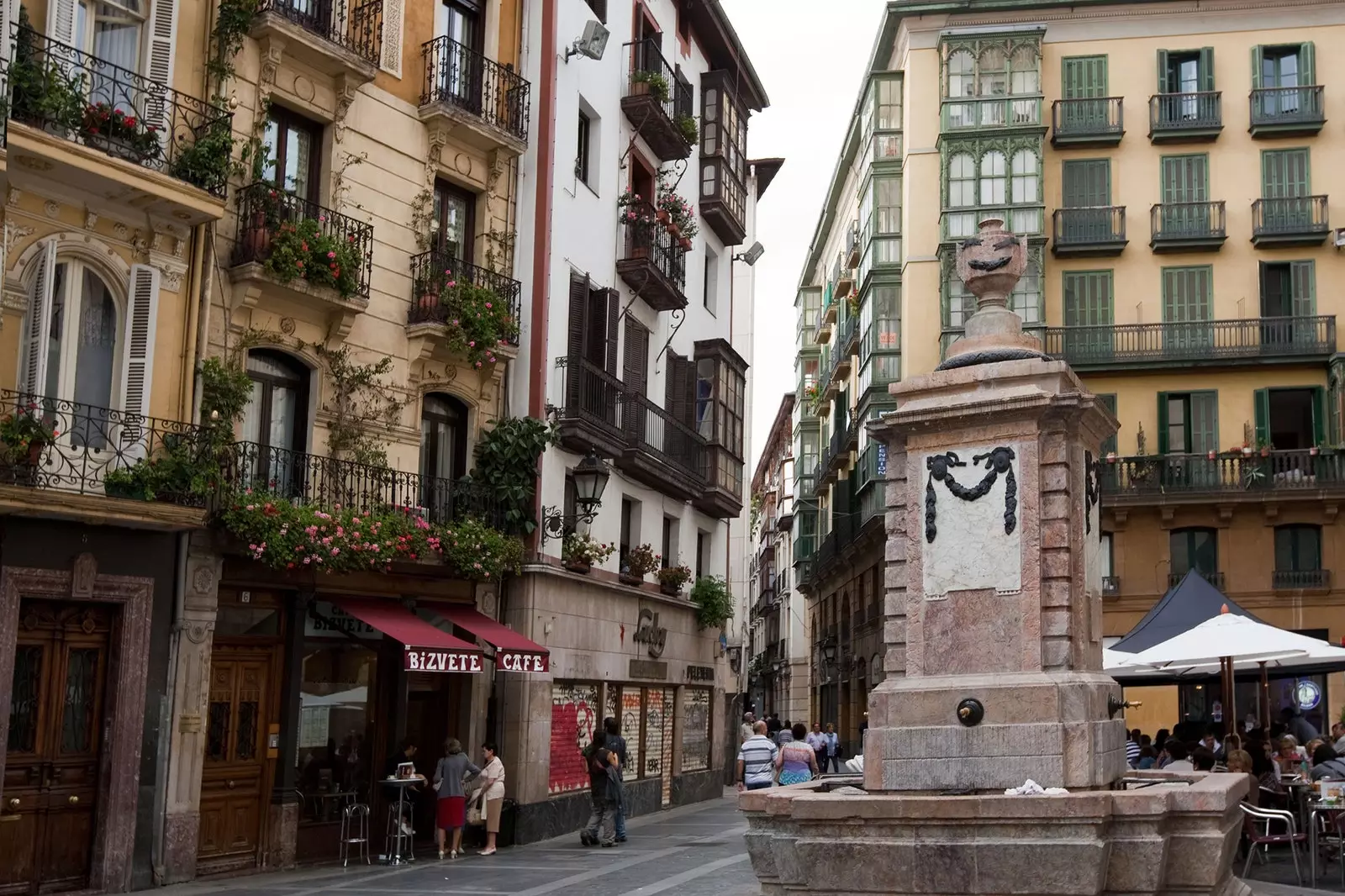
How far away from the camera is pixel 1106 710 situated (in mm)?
11211

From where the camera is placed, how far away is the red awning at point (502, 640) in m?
20.4

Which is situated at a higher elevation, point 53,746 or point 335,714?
point 335,714

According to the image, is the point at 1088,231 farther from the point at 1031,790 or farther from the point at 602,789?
the point at 1031,790

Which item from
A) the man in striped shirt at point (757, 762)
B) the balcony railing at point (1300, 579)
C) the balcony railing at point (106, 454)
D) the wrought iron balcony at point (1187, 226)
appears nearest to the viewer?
the balcony railing at point (106, 454)

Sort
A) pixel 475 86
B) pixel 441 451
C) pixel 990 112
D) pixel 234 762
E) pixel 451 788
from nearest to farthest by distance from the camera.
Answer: pixel 234 762, pixel 451 788, pixel 441 451, pixel 475 86, pixel 990 112

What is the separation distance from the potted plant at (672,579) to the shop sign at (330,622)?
9766mm

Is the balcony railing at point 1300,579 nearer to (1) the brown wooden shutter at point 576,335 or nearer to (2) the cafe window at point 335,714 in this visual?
(1) the brown wooden shutter at point 576,335

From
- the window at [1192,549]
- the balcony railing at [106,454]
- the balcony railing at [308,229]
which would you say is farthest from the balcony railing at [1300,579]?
the balcony railing at [106,454]

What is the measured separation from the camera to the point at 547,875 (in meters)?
17.5

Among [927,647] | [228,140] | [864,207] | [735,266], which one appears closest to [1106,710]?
[927,647]

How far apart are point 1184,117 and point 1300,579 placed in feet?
40.1

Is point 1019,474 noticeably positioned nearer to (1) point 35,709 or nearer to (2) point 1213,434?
(1) point 35,709

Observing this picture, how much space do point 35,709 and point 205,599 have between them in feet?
7.60

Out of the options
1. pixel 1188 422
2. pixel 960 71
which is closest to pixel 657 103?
pixel 960 71
